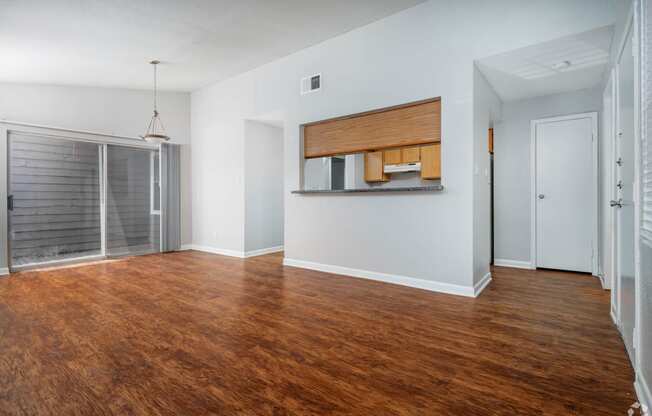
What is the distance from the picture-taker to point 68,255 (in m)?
5.17

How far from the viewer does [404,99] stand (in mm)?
3658

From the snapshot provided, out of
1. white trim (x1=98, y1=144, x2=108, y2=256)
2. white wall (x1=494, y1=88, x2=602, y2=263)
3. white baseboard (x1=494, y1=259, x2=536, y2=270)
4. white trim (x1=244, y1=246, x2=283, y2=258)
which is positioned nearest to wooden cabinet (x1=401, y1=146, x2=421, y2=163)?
white wall (x1=494, y1=88, x2=602, y2=263)

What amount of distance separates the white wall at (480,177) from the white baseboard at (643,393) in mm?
1678

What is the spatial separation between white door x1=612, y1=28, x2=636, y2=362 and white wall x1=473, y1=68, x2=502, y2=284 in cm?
111

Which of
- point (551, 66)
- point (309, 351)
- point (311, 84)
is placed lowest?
point (309, 351)

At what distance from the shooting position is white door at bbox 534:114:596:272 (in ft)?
13.9

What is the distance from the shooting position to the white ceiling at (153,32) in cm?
313

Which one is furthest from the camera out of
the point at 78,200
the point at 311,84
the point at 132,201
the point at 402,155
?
the point at 132,201

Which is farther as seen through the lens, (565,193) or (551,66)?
(565,193)

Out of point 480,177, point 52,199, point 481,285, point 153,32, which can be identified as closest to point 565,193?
point 480,177

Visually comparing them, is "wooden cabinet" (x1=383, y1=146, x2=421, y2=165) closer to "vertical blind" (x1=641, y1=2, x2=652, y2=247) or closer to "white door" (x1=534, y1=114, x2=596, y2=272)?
"white door" (x1=534, y1=114, x2=596, y2=272)

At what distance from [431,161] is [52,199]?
546 cm

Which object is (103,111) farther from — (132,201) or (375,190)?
(375,190)

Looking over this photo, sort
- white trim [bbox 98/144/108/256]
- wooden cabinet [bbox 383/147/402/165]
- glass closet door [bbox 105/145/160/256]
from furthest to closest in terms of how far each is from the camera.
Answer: glass closet door [bbox 105/145/160/256], white trim [bbox 98/144/108/256], wooden cabinet [bbox 383/147/402/165]
